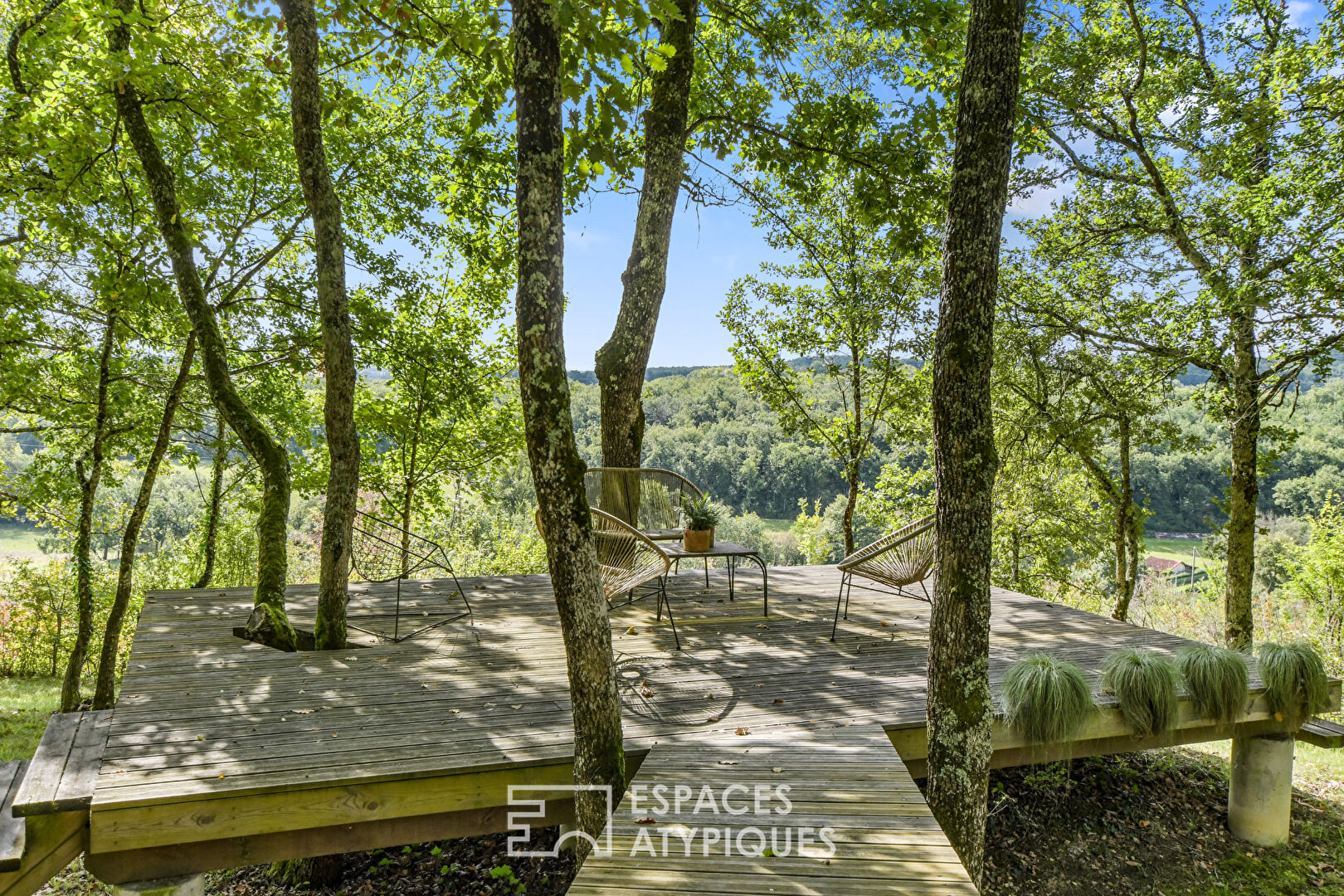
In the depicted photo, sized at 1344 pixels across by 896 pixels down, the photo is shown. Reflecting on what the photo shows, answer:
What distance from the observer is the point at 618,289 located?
5602 mm

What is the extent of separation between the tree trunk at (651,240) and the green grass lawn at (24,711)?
566cm

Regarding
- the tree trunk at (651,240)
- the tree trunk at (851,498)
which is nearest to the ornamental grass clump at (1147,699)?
the tree trunk at (651,240)

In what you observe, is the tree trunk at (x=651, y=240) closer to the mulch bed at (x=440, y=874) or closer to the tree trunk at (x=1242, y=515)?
the mulch bed at (x=440, y=874)

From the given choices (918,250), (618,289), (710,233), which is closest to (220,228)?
(618,289)

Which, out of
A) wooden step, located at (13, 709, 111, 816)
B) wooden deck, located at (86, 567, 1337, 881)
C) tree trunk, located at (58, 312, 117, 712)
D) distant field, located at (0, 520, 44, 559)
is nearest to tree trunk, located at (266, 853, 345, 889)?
wooden deck, located at (86, 567, 1337, 881)

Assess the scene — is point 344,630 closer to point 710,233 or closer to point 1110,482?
point 710,233

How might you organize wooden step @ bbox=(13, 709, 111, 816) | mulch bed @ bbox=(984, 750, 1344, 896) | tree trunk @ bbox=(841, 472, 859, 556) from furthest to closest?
tree trunk @ bbox=(841, 472, 859, 556) → mulch bed @ bbox=(984, 750, 1344, 896) → wooden step @ bbox=(13, 709, 111, 816)

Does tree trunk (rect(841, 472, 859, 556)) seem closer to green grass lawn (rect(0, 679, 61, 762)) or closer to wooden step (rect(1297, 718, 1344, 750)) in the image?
wooden step (rect(1297, 718, 1344, 750))

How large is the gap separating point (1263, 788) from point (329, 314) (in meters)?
6.04

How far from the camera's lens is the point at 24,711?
7824 millimetres

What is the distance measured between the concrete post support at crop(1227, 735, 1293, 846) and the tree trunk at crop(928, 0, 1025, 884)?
2.61 metres

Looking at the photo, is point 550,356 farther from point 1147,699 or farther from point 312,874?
point 312,874

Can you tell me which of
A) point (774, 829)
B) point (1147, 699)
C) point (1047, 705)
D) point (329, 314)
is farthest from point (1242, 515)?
point (329, 314)

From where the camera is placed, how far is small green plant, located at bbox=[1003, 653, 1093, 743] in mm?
3139
